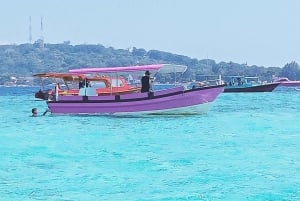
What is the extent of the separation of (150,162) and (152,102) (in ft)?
41.1

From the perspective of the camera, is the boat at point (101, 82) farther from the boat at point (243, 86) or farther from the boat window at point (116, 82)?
the boat at point (243, 86)

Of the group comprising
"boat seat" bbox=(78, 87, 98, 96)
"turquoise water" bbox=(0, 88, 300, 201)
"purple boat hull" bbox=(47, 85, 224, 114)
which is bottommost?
"turquoise water" bbox=(0, 88, 300, 201)

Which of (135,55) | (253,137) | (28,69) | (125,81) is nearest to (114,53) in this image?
(135,55)

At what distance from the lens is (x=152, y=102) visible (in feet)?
88.2

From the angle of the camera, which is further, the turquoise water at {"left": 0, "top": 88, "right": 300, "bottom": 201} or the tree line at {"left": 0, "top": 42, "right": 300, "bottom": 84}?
the tree line at {"left": 0, "top": 42, "right": 300, "bottom": 84}

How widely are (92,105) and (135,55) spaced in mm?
159152

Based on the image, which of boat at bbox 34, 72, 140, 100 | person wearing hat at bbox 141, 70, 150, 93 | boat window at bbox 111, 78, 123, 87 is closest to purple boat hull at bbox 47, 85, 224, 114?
person wearing hat at bbox 141, 70, 150, 93

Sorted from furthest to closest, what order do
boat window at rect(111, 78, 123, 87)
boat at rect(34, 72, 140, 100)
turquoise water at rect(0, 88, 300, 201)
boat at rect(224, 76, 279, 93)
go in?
1. boat at rect(224, 76, 279, 93)
2. boat window at rect(111, 78, 123, 87)
3. boat at rect(34, 72, 140, 100)
4. turquoise water at rect(0, 88, 300, 201)

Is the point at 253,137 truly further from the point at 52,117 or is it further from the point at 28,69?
the point at 28,69

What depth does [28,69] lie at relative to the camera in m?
174

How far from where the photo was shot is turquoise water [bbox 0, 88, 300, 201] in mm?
10906

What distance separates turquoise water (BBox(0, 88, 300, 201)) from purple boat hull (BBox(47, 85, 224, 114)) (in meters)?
1.96

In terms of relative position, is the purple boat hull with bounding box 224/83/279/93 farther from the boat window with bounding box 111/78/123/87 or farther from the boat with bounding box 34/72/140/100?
the boat window with bounding box 111/78/123/87

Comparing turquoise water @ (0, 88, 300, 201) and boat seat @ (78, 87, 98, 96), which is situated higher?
boat seat @ (78, 87, 98, 96)
